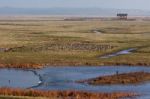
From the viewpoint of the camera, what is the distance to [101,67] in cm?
6456

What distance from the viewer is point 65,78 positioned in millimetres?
54844

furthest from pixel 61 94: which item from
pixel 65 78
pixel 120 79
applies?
pixel 65 78

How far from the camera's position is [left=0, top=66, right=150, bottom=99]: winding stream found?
47656 mm

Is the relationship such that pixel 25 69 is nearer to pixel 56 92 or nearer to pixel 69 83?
pixel 69 83

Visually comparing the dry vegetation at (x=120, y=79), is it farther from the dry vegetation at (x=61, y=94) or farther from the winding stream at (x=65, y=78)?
the dry vegetation at (x=61, y=94)

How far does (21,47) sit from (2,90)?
4462 centimetres

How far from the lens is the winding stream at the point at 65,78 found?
4766cm

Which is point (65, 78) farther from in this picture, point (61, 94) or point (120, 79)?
point (61, 94)

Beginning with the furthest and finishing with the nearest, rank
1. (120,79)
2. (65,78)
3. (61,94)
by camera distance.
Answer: (65,78) < (120,79) < (61,94)

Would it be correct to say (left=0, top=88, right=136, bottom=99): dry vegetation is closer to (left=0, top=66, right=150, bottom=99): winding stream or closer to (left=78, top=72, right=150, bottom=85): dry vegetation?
(left=0, top=66, right=150, bottom=99): winding stream

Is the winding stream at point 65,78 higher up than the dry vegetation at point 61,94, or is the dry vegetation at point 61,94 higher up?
the dry vegetation at point 61,94

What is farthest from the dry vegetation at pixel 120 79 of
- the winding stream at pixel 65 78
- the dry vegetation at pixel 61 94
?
the dry vegetation at pixel 61 94

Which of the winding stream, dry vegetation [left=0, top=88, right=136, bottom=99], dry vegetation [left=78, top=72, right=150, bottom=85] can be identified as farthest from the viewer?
dry vegetation [left=78, top=72, right=150, bottom=85]

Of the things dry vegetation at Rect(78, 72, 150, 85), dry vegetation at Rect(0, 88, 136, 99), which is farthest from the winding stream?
dry vegetation at Rect(0, 88, 136, 99)
